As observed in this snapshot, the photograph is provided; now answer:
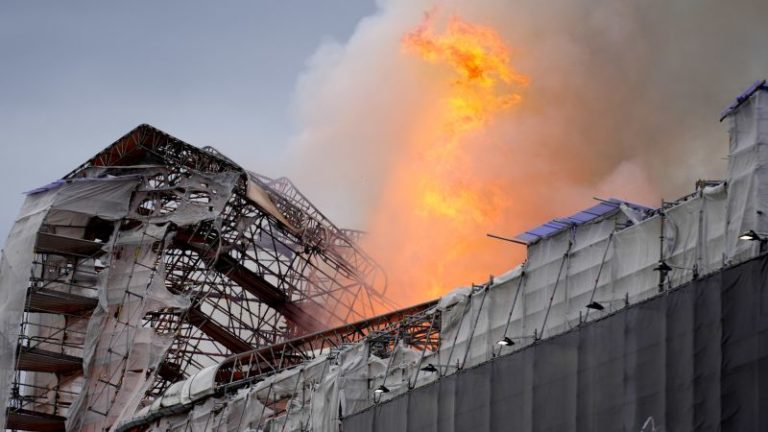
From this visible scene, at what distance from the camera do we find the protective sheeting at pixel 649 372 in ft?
116

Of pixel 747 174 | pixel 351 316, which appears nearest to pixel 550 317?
pixel 747 174

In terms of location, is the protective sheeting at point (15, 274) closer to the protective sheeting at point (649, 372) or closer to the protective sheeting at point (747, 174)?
the protective sheeting at point (649, 372)

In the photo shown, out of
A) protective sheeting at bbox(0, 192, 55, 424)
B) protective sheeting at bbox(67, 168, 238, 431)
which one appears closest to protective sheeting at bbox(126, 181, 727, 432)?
protective sheeting at bbox(67, 168, 238, 431)

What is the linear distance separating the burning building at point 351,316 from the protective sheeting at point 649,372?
0.05 meters

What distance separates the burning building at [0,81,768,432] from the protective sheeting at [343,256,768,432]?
0.05 meters

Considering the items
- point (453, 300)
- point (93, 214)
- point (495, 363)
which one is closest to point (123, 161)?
point (93, 214)

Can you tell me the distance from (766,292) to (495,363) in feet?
38.9

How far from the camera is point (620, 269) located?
41.7 m

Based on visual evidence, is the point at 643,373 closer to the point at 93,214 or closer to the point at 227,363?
the point at 227,363

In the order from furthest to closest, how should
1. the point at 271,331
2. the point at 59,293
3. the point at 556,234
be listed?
the point at 271,331 < the point at 59,293 < the point at 556,234

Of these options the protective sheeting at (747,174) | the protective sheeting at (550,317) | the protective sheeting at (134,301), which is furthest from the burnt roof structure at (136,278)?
the protective sheeting at (747,174)

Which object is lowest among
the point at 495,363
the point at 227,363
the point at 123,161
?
the point at 495,363

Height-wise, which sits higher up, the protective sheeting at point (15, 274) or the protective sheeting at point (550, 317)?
the protective sheeting at point (15, 274)

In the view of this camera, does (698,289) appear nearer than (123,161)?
Yes
